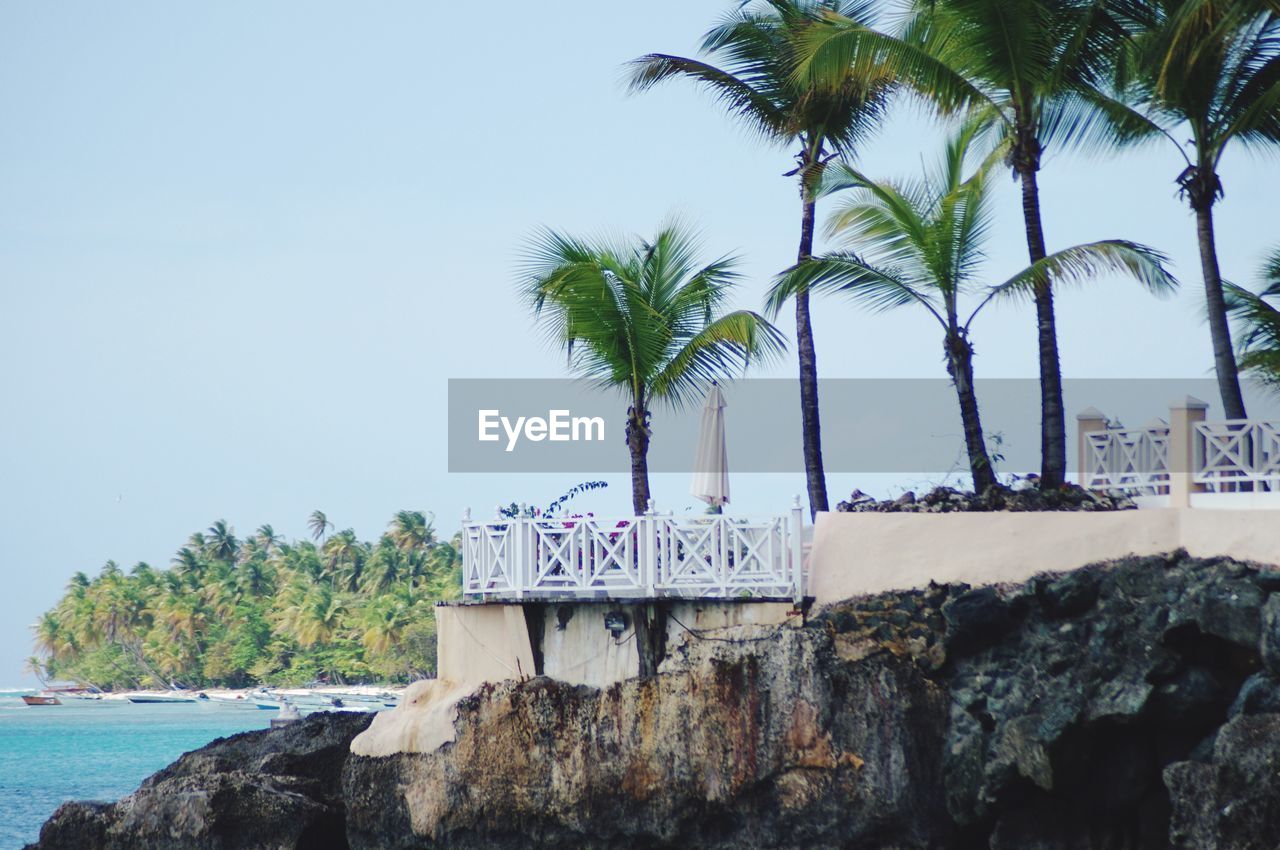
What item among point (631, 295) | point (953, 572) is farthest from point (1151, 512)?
point (631, 295)

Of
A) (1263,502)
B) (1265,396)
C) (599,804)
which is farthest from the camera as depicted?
(1265,396)

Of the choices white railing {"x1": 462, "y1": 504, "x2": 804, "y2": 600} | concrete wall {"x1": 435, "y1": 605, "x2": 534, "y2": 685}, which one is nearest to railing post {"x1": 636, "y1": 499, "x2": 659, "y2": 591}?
white railing {"x1": 462, "y1": 504, "x2": 804, "y2": 600}

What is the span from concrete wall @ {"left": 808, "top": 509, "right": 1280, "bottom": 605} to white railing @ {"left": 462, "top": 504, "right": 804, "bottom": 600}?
1.86 feet

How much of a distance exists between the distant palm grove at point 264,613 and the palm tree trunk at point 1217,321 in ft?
174

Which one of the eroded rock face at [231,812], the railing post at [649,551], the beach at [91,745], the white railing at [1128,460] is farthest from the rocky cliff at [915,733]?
the beach at [91,745]

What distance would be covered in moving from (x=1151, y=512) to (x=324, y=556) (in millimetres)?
70821

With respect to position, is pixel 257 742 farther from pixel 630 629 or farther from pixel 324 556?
pixel 324 556

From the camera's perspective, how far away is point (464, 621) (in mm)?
18750

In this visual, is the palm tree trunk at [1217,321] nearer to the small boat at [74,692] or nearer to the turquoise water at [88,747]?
the turquoise water at [88,747]

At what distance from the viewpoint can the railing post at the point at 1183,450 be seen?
1742 cm

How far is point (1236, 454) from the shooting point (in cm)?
1738

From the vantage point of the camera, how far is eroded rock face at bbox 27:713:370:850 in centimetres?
1905

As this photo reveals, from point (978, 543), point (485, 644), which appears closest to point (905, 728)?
point (978, 543)

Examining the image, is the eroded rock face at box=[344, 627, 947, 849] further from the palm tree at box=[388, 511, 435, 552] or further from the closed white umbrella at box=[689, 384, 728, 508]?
the palm tree at box=[388, 511, 435, 552]
